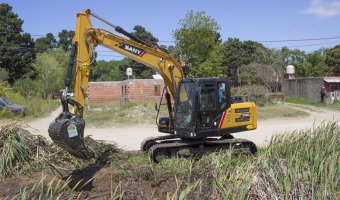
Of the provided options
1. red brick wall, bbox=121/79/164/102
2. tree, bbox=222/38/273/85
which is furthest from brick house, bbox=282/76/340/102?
red brick wall, bbox=121/79/164/102

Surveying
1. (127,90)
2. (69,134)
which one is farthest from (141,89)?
(69,134)

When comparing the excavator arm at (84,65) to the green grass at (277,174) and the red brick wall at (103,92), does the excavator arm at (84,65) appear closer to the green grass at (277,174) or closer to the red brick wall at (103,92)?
the green grass at (277,174)

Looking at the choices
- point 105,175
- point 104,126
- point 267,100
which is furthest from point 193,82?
point 267,100

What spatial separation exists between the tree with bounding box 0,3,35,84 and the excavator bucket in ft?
176

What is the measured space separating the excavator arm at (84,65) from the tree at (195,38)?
832 inches

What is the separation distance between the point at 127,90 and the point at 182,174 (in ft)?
93.4

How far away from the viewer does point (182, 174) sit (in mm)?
7152

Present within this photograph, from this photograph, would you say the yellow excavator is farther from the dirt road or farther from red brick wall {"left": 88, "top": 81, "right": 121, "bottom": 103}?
red brick wall {"left": 88, "top": 81, "right": 121, "bottom": 103}

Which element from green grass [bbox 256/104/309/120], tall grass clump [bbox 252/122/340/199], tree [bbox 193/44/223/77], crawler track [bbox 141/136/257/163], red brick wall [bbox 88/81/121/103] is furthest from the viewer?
red brick wall [bbox 88/81/121/103]

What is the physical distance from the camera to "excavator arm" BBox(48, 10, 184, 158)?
7.11 meters

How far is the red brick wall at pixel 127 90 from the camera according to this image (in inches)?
1379

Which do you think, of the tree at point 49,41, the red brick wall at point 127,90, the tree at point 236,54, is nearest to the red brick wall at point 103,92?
the red brick wall at point 127,90

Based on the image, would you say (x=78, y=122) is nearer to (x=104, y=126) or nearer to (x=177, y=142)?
(x=177, y=142)

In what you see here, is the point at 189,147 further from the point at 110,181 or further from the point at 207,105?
the point at 110,181
